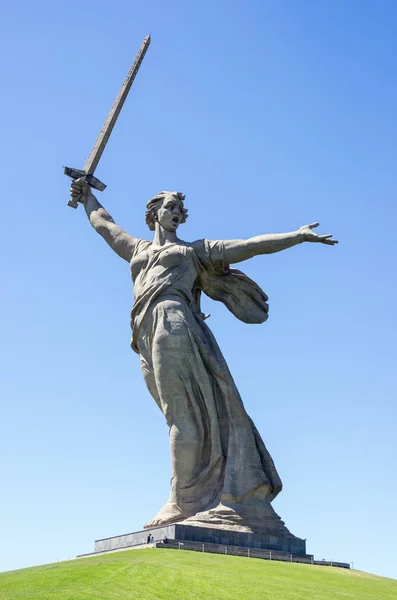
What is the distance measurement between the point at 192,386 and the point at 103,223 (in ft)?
16.0

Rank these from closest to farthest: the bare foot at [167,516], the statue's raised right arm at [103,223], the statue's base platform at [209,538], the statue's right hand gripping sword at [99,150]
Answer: the statue's base platform at [209,538] < the bare foot at [167,516] < the statue's raised right arm at [103,223] < the statue's right hand gripping sword at [99,150]

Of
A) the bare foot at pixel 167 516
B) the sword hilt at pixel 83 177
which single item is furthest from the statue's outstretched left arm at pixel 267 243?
the bare foot at pixel 167 516

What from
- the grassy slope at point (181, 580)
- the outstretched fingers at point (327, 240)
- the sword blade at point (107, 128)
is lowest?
the grassy slope at point (181, 580)

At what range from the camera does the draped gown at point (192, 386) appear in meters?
20.7

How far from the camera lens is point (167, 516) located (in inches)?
795

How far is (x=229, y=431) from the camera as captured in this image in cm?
2123

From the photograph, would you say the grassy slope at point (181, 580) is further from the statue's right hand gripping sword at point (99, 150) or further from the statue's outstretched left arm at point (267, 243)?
the statue's right hand gripping sword at point (99, 150)

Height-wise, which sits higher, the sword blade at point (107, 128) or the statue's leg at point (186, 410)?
the sword blade at point (107, 128)

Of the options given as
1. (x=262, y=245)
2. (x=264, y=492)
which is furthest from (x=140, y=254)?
Answer: (x=264, y=492)

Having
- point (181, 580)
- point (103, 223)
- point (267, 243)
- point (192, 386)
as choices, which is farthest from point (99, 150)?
point (181, 580)

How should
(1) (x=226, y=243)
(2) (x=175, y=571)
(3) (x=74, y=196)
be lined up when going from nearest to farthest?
(2) (x=175, y=571), (1) (x=226, y=243), (3) (x=74, y=196)

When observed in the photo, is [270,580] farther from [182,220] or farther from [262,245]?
[182,220]

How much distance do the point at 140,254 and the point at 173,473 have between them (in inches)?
201

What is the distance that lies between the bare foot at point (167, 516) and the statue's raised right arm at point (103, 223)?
603 cm
